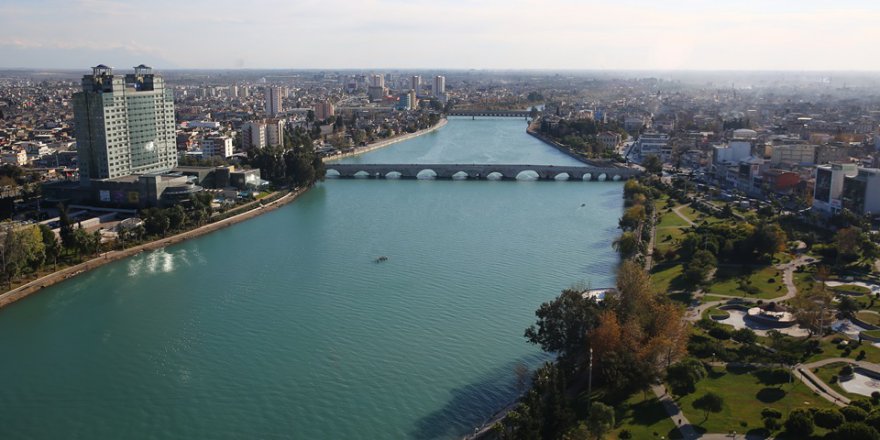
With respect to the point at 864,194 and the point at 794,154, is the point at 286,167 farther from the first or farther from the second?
the point at 794,154

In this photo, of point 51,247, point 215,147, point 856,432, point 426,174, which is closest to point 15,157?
point 215,147

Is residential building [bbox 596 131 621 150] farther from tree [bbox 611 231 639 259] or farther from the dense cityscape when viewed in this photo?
tree [bbox 611 231 639 259]

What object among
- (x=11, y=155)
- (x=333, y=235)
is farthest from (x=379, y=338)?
(x=11, y=155)

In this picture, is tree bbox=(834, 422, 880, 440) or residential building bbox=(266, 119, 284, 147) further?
residential building bbox=(266, 119, 284, 147)

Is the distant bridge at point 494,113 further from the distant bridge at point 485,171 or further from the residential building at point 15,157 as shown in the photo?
the residential building at point 15,157

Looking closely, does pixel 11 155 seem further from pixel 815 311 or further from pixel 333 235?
pixel 815 311

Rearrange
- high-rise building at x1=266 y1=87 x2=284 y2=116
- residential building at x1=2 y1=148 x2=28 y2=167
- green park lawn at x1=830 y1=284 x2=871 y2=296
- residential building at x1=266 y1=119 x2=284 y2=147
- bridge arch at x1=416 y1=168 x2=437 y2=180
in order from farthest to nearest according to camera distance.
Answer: high-rise building at x1=266 y1=87 x2=284 y2=116
residential building at x1=266 y1=119 x2=284 y2=147
bridge arch at x1=416 y1=168 x2=437 y2=180
residential building at x1=2 y1=148 x2=28 y2=167
green park lawn at x1=830 y1=284 x2=871 y2=296

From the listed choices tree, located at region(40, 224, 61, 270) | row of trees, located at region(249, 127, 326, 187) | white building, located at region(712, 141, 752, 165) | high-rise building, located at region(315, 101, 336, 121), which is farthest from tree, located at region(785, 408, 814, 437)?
high-rise building, located at region(315, 101, 336, 121)
